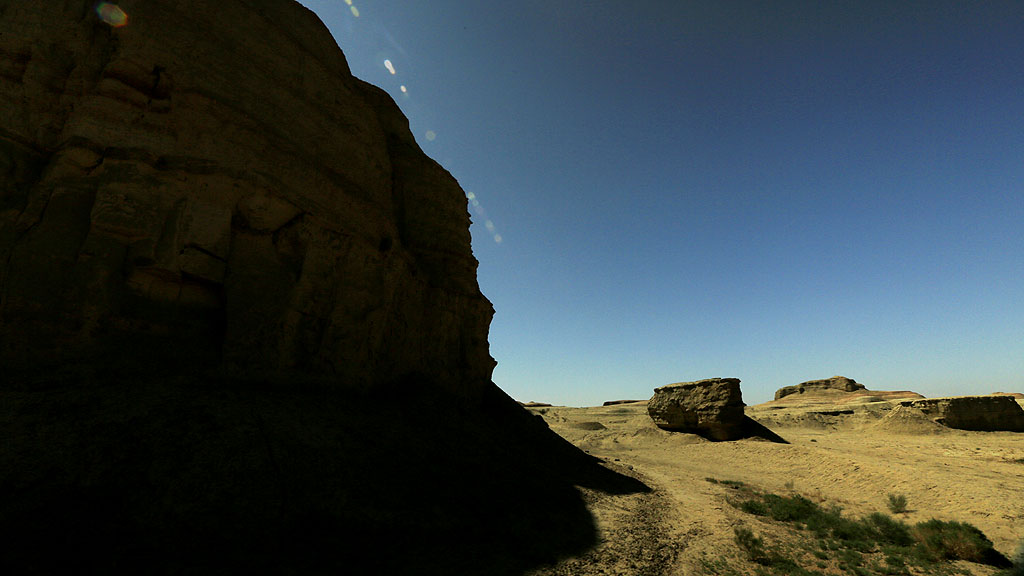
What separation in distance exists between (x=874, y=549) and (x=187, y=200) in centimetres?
2188

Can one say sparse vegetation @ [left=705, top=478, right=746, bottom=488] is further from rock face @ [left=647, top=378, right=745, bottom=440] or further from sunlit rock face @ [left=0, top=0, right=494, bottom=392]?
sunlit rock face @ [left=0, top=0, right=494, bottom=392]

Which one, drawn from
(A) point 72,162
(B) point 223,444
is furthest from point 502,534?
(A) point 72,162

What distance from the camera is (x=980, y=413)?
109 ft

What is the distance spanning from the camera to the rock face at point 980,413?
32.6 m

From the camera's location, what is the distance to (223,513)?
693cm

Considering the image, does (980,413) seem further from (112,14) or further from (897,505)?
(112,14)

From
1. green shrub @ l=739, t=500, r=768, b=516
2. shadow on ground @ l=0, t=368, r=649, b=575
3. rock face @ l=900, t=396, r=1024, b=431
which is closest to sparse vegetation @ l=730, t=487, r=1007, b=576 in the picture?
green shrub @ l=739, t=500, r=768, b=516

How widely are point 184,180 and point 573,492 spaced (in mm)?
15833

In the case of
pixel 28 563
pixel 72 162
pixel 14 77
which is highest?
pixel 14 77

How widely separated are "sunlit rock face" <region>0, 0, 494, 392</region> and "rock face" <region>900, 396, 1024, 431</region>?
47795 millimetres

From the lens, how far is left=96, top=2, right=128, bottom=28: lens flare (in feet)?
36.6

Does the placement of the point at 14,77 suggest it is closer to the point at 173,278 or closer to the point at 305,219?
the point at 173,278

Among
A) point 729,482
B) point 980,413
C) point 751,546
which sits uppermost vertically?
point 980,413

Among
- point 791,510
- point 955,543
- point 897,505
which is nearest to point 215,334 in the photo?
point 791,510
